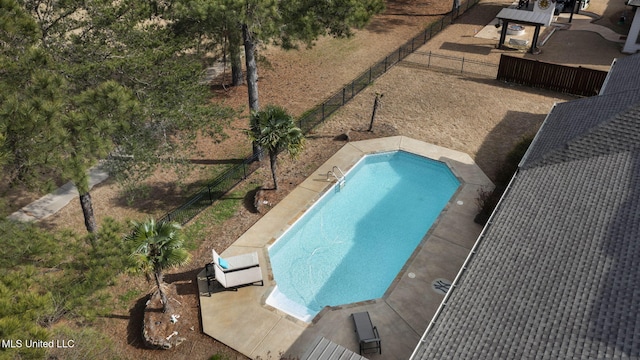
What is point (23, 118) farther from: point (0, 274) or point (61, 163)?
point (0, 274)

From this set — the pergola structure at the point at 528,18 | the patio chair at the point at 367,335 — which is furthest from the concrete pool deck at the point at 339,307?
the pergola structure at the point at 528,18

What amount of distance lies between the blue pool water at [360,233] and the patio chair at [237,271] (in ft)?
3.50

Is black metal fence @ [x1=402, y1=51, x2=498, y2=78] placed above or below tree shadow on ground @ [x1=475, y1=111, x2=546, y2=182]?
above

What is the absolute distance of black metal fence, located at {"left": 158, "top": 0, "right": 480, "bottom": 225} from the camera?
20.1 meters

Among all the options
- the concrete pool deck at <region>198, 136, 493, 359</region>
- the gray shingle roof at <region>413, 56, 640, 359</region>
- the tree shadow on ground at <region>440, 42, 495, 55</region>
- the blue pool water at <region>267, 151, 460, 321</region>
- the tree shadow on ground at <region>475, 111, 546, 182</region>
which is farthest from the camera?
the tree shadow on ground at <region>440, 42, 495, 55</region>

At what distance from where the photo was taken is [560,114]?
20.3 m

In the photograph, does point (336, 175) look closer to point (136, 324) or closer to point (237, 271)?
point (237, 271)

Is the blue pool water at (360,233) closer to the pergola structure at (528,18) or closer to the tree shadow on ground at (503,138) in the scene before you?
the tree shadow on ground at (503,138)

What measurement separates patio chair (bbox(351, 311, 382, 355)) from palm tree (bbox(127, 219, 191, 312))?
580 cm

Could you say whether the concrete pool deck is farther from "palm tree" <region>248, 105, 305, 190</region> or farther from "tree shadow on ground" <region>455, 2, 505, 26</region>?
"tree shadow on ground" <region>455, 2, 505, 26</region>

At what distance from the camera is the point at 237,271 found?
16109mm

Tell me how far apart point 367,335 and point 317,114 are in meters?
15.6

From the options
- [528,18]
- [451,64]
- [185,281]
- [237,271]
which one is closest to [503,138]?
[451,64]

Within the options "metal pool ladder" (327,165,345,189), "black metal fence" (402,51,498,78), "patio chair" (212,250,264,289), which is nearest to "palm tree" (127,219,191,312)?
"patio chair" (212,250,264,289)
